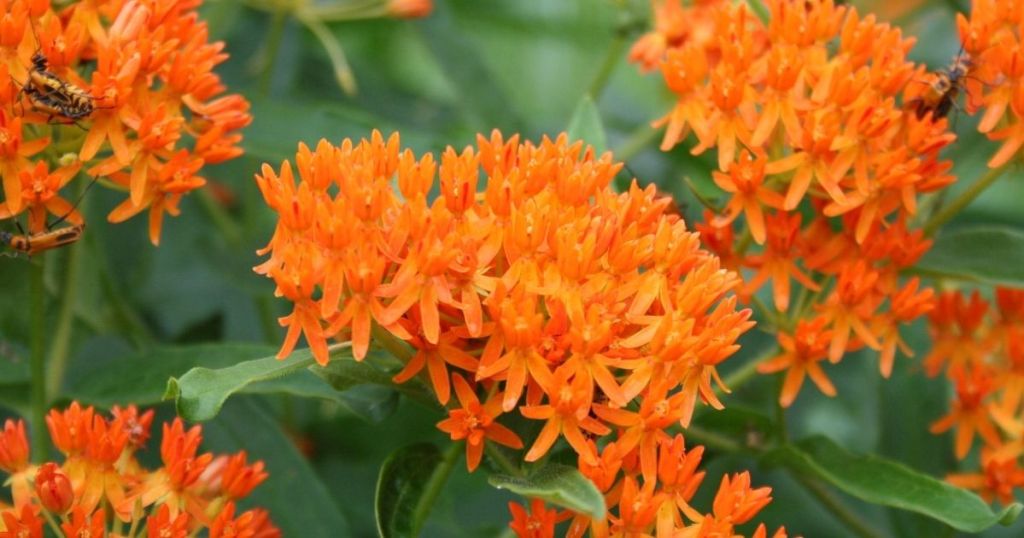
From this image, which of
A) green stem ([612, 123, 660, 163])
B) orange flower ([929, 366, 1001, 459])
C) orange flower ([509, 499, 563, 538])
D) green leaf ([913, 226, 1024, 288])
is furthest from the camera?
green stem ([612, 123, 660, 163])

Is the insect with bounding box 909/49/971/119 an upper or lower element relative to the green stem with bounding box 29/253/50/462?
upper

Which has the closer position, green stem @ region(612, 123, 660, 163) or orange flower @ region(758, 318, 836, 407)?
orange flower @ region(758, 318, 836, 407)

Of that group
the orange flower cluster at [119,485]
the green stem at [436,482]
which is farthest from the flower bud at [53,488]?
the green stem at [436,482]

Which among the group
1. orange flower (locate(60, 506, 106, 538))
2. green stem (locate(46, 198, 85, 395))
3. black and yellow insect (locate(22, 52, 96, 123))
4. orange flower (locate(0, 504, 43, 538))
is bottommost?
orange flower (locate(0, 504, 43, 538))

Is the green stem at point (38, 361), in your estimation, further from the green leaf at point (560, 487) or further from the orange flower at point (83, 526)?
the green leaf at point (560, 487)

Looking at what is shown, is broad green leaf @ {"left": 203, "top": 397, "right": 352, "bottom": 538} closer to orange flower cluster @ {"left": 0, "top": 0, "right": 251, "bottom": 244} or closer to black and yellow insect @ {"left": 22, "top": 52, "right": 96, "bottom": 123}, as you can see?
orange flower cluster @ {"left": 0, "top": 0, "right": 251, "bottom": 244}

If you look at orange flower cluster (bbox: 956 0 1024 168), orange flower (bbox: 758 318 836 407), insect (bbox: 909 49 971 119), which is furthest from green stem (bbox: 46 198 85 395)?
orange flower cluster (bbox: 956 0 1024 168)

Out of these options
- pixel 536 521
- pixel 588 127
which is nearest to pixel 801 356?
pixel 588 127
